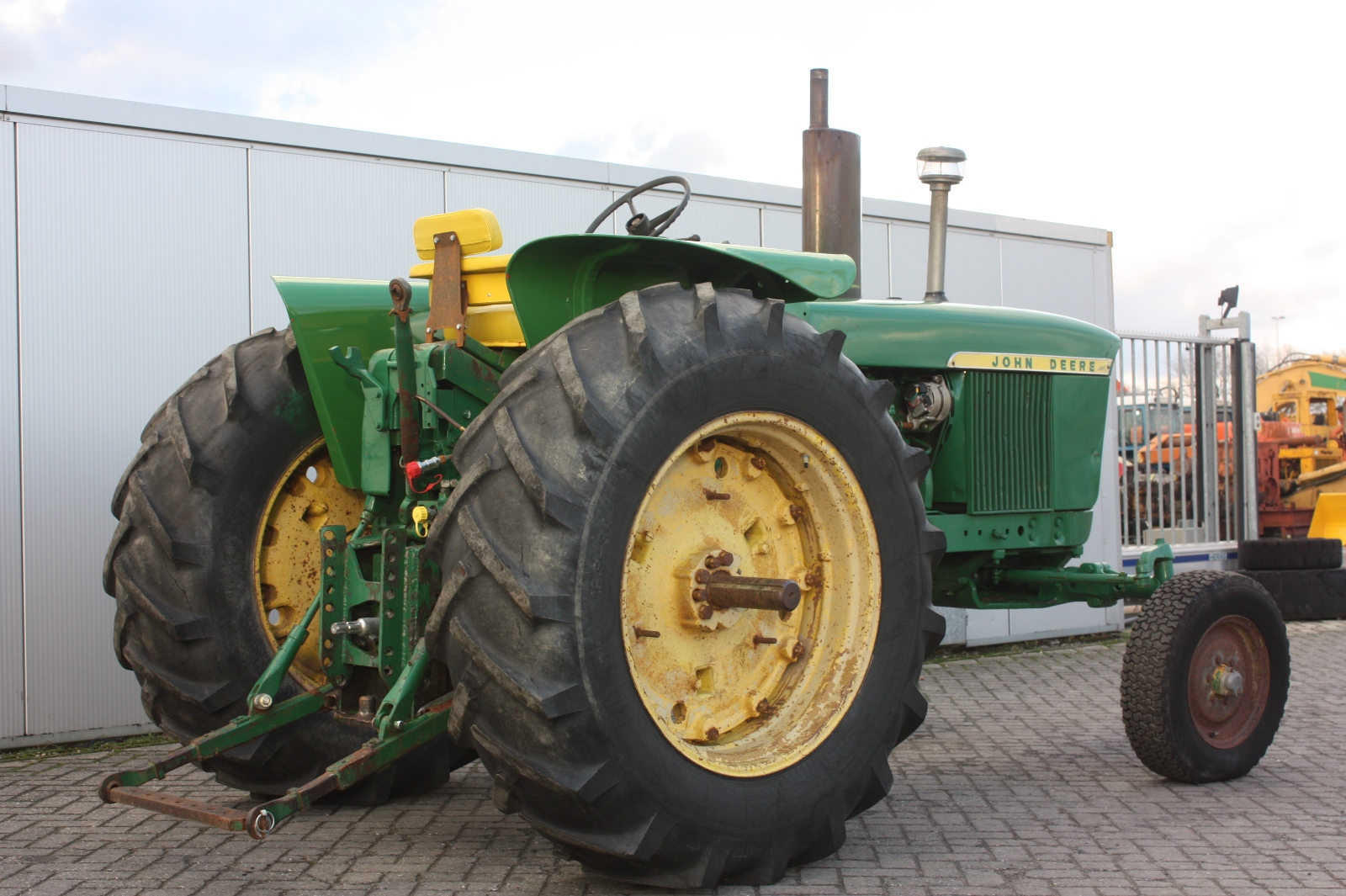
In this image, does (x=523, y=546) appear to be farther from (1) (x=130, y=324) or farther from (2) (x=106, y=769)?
(1) (x=130, y=324)

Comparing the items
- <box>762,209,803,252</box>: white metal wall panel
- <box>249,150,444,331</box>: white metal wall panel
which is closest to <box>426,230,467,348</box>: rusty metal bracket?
<box>249,150,444,331</box>: white metal wall panel

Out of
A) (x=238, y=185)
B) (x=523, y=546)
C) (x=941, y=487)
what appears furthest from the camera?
(x=238, y=185)

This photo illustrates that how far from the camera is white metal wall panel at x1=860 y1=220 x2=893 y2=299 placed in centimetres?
789

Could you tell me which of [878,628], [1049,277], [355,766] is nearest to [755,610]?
[878,628]

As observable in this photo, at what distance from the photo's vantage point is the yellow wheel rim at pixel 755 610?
3.20m

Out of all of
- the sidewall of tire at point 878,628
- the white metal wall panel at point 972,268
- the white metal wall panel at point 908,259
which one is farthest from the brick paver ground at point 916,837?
the white metal wall panel at point 972,268

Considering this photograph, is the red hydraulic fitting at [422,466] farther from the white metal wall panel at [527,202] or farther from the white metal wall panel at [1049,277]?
the white metal wall panel at [1049,277]

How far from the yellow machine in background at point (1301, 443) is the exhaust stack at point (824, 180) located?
7.72 metres

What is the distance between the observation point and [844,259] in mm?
3803

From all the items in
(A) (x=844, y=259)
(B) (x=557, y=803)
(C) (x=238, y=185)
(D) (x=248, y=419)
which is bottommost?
(B) (x=557, y=803)

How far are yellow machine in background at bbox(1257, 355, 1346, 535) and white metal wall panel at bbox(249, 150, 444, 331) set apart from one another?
28.7 ft

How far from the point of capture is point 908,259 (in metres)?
8.23

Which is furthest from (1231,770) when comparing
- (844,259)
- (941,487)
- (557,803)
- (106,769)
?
(106,769)

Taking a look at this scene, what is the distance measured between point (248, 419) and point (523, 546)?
1.54 meters
